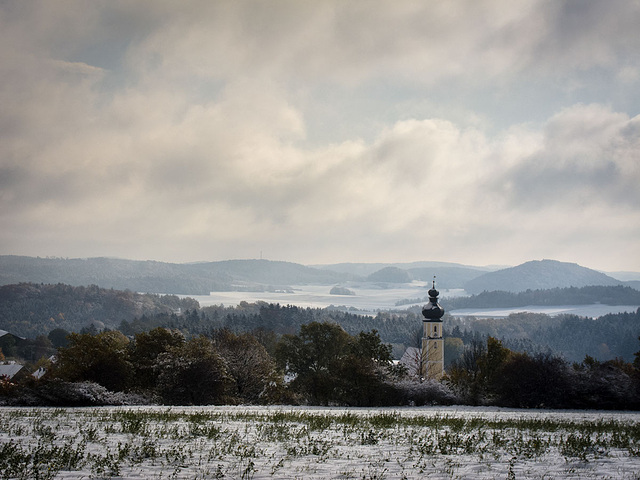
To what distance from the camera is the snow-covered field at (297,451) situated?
10305 mm

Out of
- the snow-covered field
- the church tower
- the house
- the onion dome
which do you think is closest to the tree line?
the snow-covered field

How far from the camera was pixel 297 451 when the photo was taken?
12508 mm

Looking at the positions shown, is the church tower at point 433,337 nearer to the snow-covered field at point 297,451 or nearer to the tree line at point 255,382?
the tree line at point 255,382

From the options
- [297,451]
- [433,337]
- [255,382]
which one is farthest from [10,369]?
[297,451]

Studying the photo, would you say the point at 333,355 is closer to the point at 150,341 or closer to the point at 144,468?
the point at 150,341

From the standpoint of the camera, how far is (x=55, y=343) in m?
146

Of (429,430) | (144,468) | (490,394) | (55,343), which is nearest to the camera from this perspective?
(144,468)

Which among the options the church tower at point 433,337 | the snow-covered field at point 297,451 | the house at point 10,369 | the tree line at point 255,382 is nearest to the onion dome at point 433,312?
the church tower at point 433,337

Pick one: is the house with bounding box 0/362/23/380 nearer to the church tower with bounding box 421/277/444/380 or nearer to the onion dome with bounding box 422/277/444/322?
the church tower with bounding box 421/277/444/380

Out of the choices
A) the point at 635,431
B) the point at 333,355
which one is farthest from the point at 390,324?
the point at 635,431

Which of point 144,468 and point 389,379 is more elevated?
point 144,468

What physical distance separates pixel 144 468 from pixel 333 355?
44153mm

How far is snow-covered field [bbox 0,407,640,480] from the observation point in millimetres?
10305

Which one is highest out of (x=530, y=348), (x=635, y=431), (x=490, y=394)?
(x=635, y=431)
